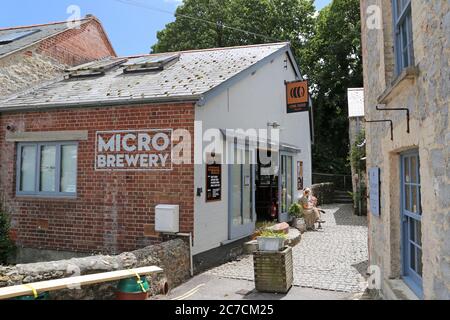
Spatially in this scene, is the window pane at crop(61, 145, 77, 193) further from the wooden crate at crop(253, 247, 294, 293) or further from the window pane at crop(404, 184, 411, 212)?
the window pane at crop(404, 184, 411, 212)

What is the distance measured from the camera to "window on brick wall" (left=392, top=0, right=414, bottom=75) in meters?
4.53

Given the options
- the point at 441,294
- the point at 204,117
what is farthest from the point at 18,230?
the point at 441,294

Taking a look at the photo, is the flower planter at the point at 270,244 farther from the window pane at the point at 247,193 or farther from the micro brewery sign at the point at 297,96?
the micro brewery sign at the point at 297,96

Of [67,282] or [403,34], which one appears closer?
[403,34]

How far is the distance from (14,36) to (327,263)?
1205cm

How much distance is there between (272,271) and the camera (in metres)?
6.58

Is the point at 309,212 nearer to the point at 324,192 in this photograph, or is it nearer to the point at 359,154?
the point at 359,154

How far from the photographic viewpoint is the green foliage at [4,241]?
882 centimetres

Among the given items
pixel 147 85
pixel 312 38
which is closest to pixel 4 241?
pixel 147 85

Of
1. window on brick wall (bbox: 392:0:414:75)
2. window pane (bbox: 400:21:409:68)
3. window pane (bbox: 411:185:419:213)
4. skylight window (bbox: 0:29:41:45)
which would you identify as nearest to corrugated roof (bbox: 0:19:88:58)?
skylight window (bbox: 0:29:41:45)

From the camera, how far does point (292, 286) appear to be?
7.02 m

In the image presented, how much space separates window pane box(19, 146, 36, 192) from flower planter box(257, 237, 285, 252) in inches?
220
